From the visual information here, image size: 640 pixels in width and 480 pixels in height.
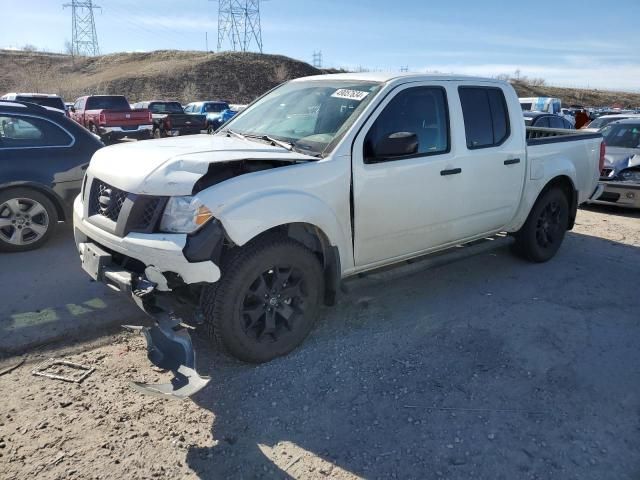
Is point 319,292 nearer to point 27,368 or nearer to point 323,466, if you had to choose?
point 323,466

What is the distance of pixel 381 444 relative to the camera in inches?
110

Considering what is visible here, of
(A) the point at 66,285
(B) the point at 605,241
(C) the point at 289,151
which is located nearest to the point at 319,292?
(C) the point at 289,151

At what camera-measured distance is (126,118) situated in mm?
17578

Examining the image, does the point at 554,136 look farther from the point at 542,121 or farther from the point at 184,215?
the point at 542,121

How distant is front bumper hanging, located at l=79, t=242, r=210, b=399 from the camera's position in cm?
288

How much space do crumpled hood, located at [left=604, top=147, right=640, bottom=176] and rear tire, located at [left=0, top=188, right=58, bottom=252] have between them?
863 centimetres

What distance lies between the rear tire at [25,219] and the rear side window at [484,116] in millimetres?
4632

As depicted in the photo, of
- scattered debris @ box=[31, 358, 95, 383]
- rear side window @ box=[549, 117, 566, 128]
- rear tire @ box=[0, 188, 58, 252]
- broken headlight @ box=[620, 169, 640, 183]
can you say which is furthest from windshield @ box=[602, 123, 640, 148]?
scattered debris @ box=[31, 358, 95, 383]

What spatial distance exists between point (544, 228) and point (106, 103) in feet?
58.5

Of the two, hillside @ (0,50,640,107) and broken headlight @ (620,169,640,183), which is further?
hillside @ (0,50,640,107)

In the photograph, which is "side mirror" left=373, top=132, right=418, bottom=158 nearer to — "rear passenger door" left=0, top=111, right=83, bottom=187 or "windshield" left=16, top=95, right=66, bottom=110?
"rear passenger door" left=0, top=111, right=83, bottom=187

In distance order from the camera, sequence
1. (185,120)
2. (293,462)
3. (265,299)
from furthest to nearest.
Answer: (185,120) → (265,299) → (293,462)

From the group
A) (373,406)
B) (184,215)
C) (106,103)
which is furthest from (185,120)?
(373,406)

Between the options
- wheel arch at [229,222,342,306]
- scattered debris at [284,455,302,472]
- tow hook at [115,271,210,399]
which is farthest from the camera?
wheel arch at [229,222,342,306]
